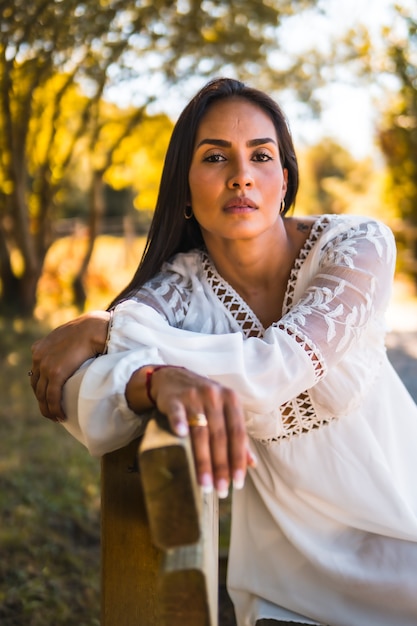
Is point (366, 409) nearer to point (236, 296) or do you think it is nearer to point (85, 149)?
point (236, 296)

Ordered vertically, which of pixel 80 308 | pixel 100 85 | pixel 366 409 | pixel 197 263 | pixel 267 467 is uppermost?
pixel 100 85

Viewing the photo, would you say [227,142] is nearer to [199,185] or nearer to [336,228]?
[199,185]

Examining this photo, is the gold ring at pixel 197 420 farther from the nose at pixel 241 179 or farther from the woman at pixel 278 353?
the nose at pixel 241 179

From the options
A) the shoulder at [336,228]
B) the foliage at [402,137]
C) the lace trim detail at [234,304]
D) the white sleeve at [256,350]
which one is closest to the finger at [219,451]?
the white sleeve at [256,350]

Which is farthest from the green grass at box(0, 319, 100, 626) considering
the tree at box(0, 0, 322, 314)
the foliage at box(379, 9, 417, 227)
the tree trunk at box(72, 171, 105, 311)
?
the foliage at box(379, 9, 417, 227)

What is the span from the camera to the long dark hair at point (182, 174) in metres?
1.96

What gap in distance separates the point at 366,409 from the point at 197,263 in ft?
2.08

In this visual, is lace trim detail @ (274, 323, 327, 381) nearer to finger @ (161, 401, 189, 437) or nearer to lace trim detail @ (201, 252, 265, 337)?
lace trim detail @ (201, 252, 265, 337)

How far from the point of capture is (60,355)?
1532 mm

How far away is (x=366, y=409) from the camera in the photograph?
1.92m

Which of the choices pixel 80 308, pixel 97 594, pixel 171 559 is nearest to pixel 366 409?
pixel 171 559

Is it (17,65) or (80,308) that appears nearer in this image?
(17,65)

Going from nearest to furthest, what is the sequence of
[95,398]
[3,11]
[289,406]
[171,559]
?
[171,559] < [95,398] < [289,406] < [3,11]

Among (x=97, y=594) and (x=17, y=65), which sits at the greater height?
(x=17, y=65)
